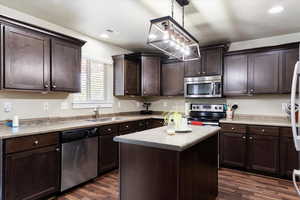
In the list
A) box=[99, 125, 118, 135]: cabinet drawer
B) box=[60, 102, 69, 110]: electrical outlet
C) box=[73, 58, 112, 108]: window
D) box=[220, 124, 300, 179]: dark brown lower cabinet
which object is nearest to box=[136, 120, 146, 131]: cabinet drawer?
box=[99, 125, 118, 135]: cabinet drawer

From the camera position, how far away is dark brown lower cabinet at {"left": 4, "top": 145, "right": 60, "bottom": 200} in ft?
6.54

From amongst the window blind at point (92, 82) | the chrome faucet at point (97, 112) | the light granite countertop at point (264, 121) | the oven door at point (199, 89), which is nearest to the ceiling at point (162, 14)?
the window blind at point (92, 82)

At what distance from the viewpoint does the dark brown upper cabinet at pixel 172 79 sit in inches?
171

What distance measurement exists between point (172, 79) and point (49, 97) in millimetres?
2667

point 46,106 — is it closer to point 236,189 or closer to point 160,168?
point 160,168

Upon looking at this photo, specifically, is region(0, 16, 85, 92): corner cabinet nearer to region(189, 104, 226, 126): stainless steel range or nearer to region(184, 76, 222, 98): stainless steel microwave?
region(184, 76, 222, 98): stainless steel microwave

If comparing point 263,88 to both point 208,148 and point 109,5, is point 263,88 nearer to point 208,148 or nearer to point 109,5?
point 208,148

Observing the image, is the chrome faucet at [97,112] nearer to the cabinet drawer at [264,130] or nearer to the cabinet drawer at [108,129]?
the cabinet drawer at [108,129]

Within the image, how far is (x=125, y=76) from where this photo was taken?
13.6ft

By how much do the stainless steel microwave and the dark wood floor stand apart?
1.61 metres

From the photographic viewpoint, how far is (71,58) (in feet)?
9.64

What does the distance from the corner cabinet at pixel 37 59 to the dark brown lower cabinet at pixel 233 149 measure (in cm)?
283

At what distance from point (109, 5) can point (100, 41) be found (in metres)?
1.53

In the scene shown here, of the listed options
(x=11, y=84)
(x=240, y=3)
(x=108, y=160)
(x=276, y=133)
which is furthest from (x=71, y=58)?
(x=276, y=133)
